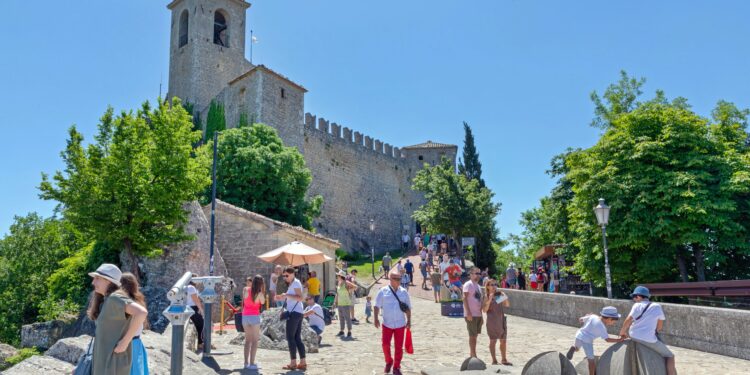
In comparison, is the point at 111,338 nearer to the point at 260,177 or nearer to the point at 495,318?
the point at 495,318

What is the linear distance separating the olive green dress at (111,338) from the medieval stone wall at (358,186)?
3335 centimetres

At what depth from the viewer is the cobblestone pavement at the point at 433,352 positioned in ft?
25.9

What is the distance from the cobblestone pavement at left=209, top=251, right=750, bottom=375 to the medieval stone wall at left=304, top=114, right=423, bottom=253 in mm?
25721

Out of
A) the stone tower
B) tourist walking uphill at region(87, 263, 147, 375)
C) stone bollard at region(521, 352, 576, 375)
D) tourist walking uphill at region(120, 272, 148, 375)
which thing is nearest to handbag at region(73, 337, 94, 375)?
tourist walking uphill at region(87, 263, 147, 375)

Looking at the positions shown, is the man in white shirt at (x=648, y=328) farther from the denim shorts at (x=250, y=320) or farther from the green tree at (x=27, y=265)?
the green tree at (x=27, y=265)

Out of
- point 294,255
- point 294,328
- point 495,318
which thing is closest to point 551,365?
point 495,318

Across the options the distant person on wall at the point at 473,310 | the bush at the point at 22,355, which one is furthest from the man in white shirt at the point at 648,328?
the bush at the point at 22,355

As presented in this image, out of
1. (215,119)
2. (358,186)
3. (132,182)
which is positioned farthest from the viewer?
(358,186)

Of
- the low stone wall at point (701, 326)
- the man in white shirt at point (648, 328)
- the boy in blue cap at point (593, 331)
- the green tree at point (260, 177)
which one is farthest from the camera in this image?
the green tree at point (260, 177)

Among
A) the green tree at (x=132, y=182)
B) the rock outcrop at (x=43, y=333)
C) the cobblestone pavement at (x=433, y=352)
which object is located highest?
the green tree at (x=132, y=182)

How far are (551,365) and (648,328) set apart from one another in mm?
1143

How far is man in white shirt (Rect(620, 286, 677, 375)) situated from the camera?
17.5 ft

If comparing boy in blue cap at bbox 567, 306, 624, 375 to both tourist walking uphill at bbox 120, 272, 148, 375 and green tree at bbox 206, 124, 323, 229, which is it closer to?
tourist walking uphill at bbox 120, 272, 148, 375

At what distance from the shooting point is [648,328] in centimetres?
544
